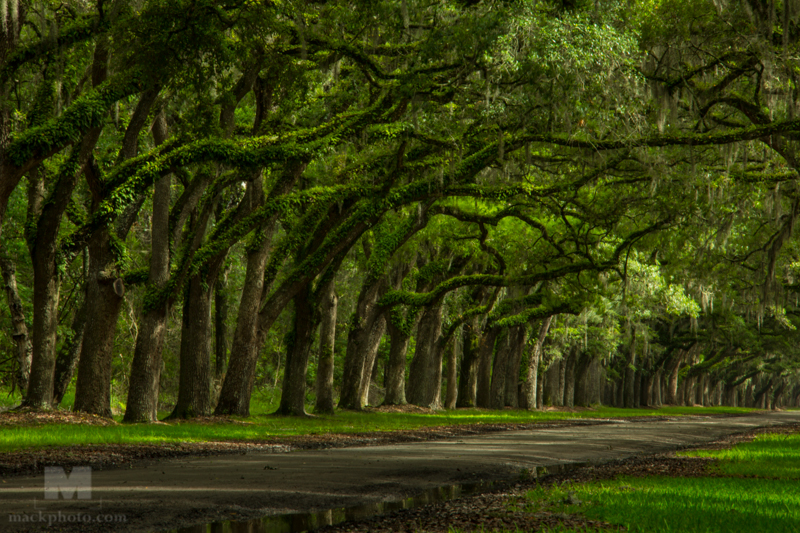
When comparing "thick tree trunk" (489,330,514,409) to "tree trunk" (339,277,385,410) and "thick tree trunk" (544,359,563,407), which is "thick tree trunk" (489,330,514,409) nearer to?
"thick tree trunk" (544,359,563,407)

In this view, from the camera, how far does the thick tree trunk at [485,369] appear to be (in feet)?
119

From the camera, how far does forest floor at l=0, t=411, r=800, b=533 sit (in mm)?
6078

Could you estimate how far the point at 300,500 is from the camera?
7.06 metres

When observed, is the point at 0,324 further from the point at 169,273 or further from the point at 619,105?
the point at 619,105

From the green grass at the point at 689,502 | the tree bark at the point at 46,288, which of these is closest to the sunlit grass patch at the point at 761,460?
the green grass at the point at 689,502

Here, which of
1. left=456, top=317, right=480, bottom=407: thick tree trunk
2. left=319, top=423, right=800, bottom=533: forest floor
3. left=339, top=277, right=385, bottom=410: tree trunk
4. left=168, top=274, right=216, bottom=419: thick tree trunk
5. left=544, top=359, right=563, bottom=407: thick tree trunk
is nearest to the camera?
left=319, top=423, right=800, bottom=533: forest floor

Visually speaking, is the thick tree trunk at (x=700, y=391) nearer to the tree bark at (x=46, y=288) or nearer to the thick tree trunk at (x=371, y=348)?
the thick tree trunk at (x=371, y=348)

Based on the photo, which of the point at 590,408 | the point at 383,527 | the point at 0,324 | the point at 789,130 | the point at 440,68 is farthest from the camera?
the point at 590,408

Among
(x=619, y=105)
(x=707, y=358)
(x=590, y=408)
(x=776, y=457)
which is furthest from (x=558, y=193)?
(x=707, y=358)

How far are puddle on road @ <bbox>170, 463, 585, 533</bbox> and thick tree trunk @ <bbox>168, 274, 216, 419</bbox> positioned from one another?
37.1 ft

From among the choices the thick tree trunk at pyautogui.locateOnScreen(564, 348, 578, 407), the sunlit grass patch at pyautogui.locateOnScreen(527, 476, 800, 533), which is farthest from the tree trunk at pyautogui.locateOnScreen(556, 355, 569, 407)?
the sunlit grass patch at pyautogui.locateOnScreen(527, 476, 800, 533)

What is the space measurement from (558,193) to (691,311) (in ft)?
55.6

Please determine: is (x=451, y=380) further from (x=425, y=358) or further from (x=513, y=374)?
(x=425, y=358)

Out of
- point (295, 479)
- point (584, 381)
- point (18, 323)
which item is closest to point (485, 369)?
point (584, 381)
